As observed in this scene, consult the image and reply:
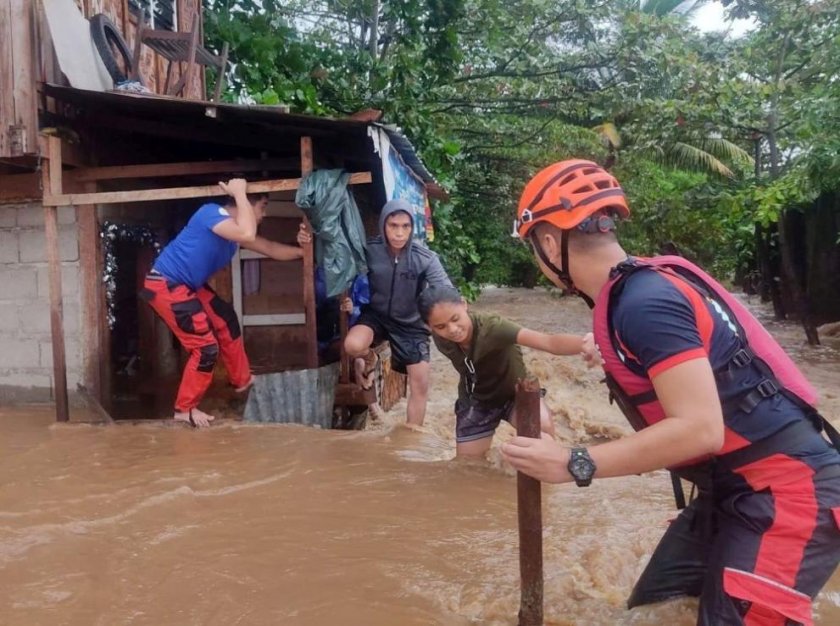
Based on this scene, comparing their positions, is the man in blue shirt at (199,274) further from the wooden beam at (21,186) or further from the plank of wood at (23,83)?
the wooden beam at (21,186)

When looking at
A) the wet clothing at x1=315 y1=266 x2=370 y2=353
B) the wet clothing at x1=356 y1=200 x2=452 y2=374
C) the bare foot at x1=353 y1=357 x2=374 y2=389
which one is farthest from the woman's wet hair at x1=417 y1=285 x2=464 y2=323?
the bare foot at x1=353 y1=357 x2=374 y2=389

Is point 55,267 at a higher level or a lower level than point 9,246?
lower

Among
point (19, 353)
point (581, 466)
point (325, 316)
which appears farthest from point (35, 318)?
point (581, 466)

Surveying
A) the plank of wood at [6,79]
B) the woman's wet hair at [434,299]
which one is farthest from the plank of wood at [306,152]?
the plank of wood at [6,79]

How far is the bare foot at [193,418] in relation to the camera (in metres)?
5.93

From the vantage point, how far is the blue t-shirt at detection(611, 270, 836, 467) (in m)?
1.85

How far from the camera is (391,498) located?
4500mm

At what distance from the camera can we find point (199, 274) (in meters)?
5.85

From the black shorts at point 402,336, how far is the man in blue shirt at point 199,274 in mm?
780

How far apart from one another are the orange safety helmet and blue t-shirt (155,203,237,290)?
4.00 meters

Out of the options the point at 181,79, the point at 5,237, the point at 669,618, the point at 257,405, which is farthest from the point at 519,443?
the point at 181,79

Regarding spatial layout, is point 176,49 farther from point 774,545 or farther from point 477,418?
point 774,545

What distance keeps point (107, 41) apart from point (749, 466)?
264 inches

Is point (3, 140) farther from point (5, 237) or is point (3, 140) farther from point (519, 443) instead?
point (519, 443)
